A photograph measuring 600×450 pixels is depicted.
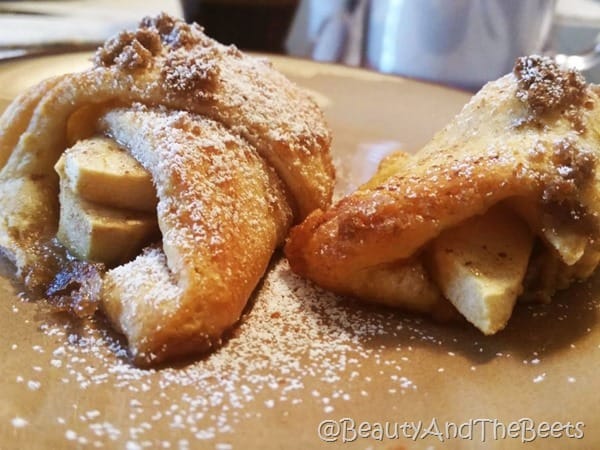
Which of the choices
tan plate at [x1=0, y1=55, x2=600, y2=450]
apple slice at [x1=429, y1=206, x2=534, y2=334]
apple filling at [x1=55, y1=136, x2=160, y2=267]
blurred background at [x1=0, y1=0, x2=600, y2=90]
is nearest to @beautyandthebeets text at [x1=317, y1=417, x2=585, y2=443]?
tan plate at [x1=0, y1=55, x2=600, y2=450]

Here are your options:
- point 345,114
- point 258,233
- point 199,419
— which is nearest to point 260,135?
point 258,233

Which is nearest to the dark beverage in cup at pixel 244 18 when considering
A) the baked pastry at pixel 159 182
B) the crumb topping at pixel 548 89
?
the baked pastry at pixel 159 182

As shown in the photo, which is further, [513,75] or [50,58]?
[50,58]

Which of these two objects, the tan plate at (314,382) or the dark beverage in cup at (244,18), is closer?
the tan plate at (314,382)

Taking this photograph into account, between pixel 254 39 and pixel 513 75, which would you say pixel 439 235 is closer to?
pixel 513 75

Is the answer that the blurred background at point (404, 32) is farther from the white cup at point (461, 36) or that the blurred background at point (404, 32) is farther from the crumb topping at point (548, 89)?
the crumb topping at point (548, 89)

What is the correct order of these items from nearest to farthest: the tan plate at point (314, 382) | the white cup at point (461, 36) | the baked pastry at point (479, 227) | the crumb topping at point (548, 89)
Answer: the tan plate at point (314, 382) → the baked pastry at point (479, 227) → the crumb topping at point (548, 89) → the white cup at point (461, 36)

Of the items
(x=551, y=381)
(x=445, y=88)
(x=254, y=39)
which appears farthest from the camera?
(x=254, y=39)

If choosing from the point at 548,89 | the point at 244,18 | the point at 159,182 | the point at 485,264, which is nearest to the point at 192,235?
the point at 159,182
